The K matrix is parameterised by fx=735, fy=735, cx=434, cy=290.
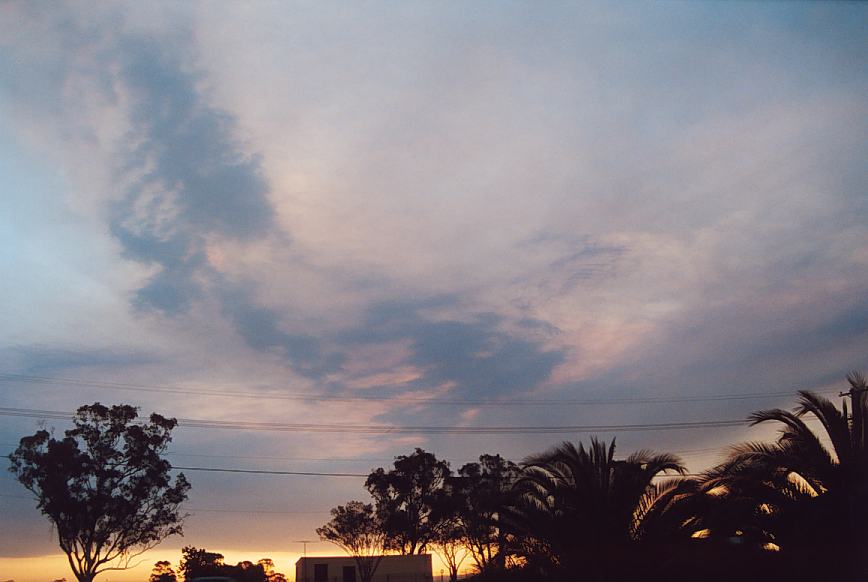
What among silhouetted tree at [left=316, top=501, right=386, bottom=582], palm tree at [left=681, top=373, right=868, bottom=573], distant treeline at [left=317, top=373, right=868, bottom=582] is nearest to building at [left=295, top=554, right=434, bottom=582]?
silhouetted tree at [left=316, top=501, right=386, bottom=582]

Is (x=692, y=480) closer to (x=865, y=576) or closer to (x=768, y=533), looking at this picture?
(x=768, y=533)

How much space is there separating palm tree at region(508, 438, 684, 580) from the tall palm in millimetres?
2675

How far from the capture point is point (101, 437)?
172ft

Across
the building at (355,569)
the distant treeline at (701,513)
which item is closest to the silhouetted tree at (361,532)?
the building at (355,569)

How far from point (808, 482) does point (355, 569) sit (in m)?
58.6

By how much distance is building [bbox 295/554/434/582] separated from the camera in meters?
66.8

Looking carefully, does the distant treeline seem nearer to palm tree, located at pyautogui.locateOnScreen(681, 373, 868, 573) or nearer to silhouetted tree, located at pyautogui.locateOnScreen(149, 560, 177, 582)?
palm tree, located at pyautogui.locateOnScreen(681, 373, 868, 573)

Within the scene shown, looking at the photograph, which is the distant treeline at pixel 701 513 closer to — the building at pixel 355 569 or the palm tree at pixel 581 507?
the palm tree at pixel 581 507

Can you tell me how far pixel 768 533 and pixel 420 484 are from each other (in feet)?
158

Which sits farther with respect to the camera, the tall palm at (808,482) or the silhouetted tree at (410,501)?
the silhouetted tree at (410,501)

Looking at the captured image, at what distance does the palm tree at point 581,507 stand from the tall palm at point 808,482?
2.68 m

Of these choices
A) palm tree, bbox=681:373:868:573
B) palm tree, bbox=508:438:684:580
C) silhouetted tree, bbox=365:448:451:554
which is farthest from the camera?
silhouetted tree, bbox=365:448:451:554

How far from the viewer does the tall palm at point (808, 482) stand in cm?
1991

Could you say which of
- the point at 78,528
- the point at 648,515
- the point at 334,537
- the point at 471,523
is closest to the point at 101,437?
the point at 78,528
